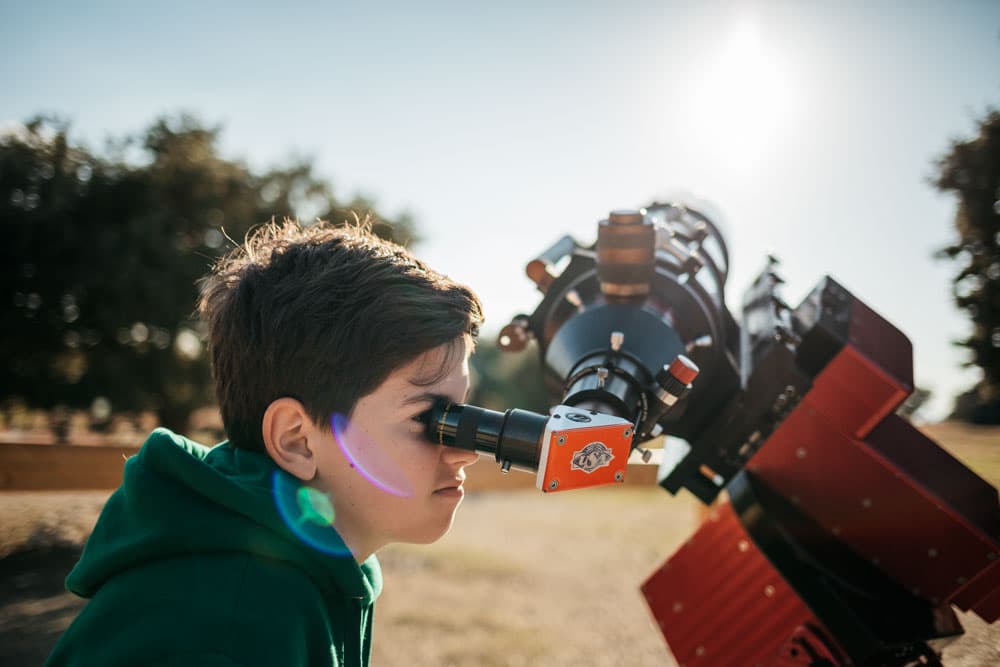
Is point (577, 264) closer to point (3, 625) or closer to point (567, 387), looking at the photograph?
point (567, 387)

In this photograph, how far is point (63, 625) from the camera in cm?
246

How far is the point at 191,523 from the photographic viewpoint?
4.22 feet

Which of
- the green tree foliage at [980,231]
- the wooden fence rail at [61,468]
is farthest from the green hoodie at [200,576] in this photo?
the green tree foliage at [980,231]

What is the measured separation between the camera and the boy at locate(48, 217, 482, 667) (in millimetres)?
1186

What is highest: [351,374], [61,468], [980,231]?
[980,231]

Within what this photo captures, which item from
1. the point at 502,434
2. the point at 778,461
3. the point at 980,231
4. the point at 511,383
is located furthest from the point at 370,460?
the point at 511,383

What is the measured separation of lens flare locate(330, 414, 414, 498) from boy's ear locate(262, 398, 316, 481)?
0.09 meters

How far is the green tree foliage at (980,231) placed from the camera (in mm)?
2475

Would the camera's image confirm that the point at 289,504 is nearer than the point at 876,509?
Yes

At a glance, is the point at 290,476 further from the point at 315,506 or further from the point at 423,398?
the point at 423,398

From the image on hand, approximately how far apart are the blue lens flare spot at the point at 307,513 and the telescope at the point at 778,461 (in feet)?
1.16

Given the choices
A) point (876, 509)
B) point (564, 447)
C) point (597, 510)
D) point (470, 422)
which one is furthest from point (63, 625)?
point (597, 510)

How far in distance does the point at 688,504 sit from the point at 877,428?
744cm

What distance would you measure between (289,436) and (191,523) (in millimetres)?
340
